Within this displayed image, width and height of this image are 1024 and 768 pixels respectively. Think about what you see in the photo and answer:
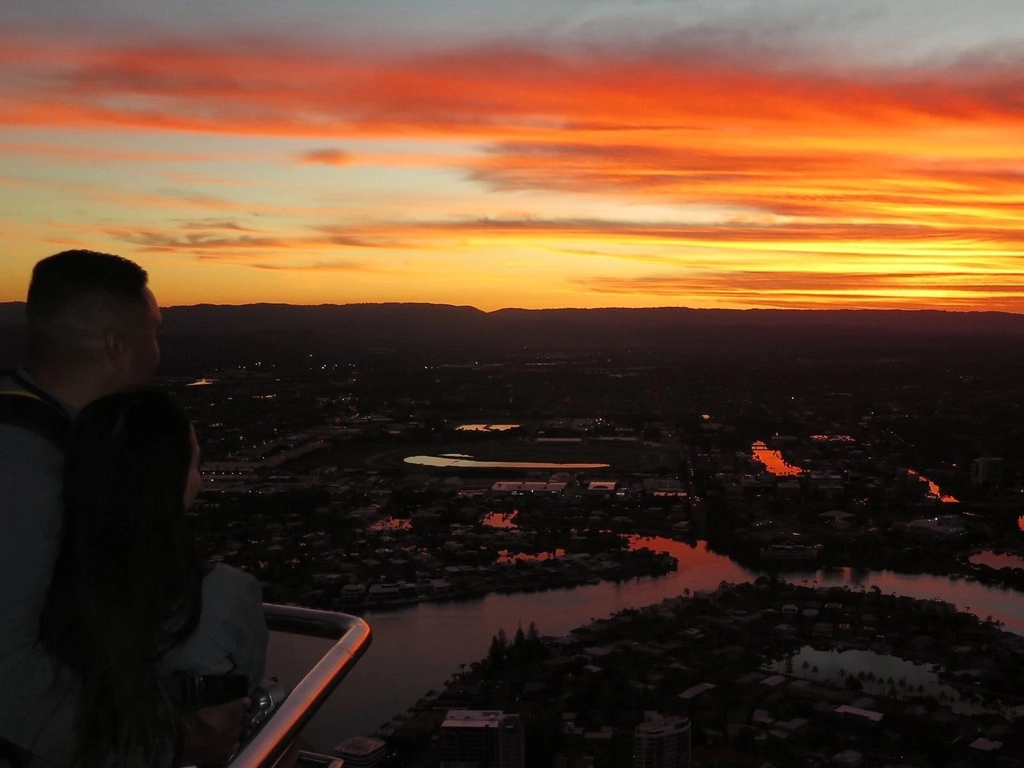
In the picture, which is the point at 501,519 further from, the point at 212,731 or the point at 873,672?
the point at 212,731

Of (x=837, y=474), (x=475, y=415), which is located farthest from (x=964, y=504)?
(x=475, y=415)

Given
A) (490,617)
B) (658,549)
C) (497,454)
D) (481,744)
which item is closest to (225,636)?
(481,744)

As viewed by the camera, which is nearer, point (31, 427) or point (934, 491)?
point (31, 427)

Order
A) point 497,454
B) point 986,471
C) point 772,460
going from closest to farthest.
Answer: point 986,471 → point 772,460 → point 497,454

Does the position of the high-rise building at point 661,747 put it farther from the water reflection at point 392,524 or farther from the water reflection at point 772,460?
the water reflection at point 772,460

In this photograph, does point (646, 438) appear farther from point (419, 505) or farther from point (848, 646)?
point (848, 646)
